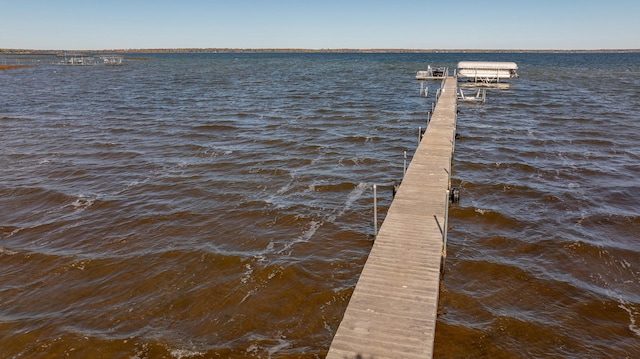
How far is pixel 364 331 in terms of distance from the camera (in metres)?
9.71

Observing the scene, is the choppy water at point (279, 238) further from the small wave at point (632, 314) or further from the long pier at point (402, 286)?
the long pier at point (402, 286)

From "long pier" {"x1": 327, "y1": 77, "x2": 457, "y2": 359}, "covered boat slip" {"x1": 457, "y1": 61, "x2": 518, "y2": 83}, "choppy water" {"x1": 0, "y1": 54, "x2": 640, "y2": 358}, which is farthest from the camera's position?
"covered boat slip" {"x1": 457, "y1": 61, "x2": 518, "y2": 83}

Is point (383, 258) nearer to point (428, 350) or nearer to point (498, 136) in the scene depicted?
point (428, 350)

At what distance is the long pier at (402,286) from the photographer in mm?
9305

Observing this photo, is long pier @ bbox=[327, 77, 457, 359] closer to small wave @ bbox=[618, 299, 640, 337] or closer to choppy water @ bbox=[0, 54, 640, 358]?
choppy water @ bbox=[0, 54, 640, 358]

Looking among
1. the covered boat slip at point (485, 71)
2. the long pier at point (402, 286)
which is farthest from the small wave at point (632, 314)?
the covered boat slip at point (485, 71)

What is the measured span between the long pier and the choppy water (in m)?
1.36

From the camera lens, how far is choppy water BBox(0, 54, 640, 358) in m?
11.3

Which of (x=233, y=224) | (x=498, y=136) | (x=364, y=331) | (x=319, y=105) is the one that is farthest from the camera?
(x=319, y=105)

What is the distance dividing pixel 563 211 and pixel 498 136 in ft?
50.4

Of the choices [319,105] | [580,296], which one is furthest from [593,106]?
[580,296]

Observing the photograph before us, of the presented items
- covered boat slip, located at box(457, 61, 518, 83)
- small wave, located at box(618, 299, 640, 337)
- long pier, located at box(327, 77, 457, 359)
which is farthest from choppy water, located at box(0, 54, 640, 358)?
covered boat slip, located at box(457, 61, 518, 83)

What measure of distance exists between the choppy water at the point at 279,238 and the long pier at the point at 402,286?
1.36 meters

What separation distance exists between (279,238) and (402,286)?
6686mm
